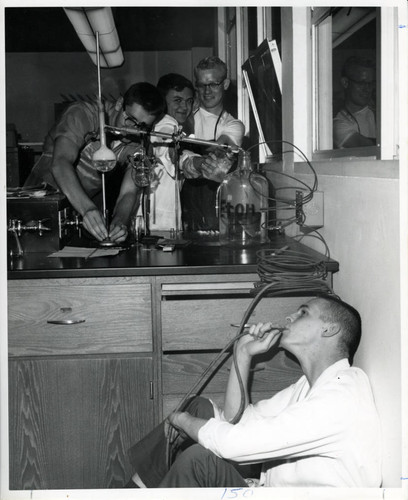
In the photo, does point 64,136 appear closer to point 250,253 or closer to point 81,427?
point 250,253

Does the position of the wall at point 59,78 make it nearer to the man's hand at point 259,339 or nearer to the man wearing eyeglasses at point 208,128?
the man wearing eyeglasses at point 208,128

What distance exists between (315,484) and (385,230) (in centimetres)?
56

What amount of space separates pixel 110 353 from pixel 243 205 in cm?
84

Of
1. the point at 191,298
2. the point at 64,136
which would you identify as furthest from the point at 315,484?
the point at 64,136

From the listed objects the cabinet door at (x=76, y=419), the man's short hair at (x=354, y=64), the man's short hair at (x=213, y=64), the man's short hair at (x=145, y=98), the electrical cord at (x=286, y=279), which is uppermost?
the man's short hair at (x=213, y=64)

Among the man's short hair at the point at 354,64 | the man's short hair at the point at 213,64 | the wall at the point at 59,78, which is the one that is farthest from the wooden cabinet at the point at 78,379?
the wall at the point at 59,78

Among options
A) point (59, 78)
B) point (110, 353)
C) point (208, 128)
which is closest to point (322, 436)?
point (110, 353)

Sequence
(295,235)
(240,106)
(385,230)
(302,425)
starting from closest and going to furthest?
(302,425) < (385,230) < (295,235) < (240,106)

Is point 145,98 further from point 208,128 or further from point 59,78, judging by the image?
point 59,78

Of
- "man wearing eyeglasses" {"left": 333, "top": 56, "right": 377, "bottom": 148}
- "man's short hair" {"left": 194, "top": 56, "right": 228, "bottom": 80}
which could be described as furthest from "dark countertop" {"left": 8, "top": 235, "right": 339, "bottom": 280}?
"man's short hair" {"left": 194, "top": 56, "right": 228, "bottom": 80}

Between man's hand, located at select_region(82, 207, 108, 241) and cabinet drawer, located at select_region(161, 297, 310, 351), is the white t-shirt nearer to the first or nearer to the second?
cabinet drawer, located at select_region(161, 297, 310, 351)

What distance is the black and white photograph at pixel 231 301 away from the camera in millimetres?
1396

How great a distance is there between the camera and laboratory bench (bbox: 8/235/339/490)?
1.88 meters

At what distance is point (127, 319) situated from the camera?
1.90 meters
